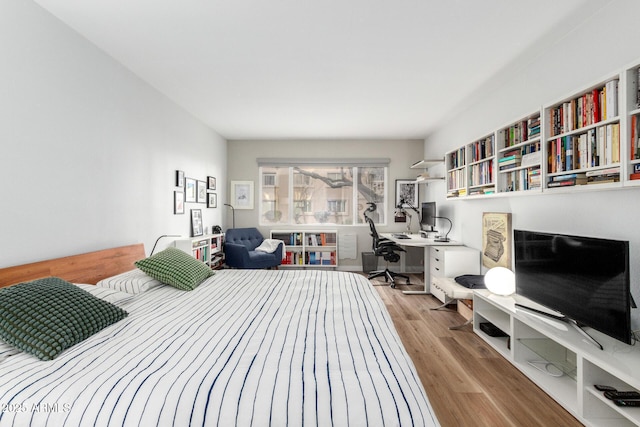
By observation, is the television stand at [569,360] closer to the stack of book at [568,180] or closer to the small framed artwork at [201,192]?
the stack of book at [568,180]

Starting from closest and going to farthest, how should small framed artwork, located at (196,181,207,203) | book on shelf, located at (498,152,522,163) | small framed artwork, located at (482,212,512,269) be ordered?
book on shelf, located at (498,152,522,163) → small framed artwork, located at (482,212,512,269) → small framed artwork, located at (196,181,207,203)

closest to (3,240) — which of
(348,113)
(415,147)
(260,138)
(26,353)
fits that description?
(26,353)

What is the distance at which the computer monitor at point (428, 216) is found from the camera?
4734 millimetres

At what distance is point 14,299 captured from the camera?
1376 millimetres

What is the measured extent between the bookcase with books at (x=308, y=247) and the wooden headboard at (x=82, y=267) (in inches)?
112

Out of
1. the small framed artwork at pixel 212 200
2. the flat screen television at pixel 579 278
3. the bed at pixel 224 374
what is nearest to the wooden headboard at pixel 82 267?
the bed at pixel 224 374

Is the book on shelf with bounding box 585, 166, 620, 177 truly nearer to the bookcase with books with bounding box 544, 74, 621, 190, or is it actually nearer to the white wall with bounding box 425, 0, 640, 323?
the bookcase with books with bounding box 544, 74, 621, 190

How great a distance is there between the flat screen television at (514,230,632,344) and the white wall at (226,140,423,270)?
3.42 metres

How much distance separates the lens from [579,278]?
1886mm

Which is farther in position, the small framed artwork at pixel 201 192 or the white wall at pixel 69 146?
the small framed artwork at pixel 201 192

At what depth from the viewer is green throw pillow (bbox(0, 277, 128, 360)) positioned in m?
1.26

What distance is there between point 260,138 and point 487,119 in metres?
3.78

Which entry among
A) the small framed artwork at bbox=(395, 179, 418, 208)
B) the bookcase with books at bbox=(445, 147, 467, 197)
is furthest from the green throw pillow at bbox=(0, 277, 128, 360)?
the small framed artwork at bbox=(395, 179, 418, 208)

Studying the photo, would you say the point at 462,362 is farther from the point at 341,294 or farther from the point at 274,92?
the point at 274,92
